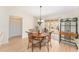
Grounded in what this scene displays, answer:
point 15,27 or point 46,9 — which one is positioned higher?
point 46,9

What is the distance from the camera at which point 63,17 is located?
6.70 feet

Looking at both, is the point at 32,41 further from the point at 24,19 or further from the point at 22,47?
the point at 24,19

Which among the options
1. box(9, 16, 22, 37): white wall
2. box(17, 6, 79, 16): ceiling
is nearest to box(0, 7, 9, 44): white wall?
box(9, 16, 22, 37): white wall

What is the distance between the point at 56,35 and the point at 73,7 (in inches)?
27.9

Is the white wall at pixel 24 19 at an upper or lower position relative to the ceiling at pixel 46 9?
lower

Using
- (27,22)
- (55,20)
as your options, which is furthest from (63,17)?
(27,22)

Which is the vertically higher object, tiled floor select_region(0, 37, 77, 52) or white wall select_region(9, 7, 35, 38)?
white wall select_region(9, 7, 35, 38)

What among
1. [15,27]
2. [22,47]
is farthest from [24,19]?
[22,47]

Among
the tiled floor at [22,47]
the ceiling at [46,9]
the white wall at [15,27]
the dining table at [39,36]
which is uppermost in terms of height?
the ceiling at [46,9]

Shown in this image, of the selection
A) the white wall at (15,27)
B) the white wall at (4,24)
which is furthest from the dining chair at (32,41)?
the white wall at (4,24)

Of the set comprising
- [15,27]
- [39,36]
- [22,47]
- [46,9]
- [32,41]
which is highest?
[46,9]

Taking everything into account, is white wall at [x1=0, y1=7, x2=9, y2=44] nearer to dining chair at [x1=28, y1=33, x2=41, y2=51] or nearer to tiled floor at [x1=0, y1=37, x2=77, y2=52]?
tiled floor at [x1=0, y1=37, x2=77, y2=52]

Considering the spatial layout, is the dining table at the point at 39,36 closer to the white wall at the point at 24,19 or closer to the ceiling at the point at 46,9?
the white wall at the point at 24,19
